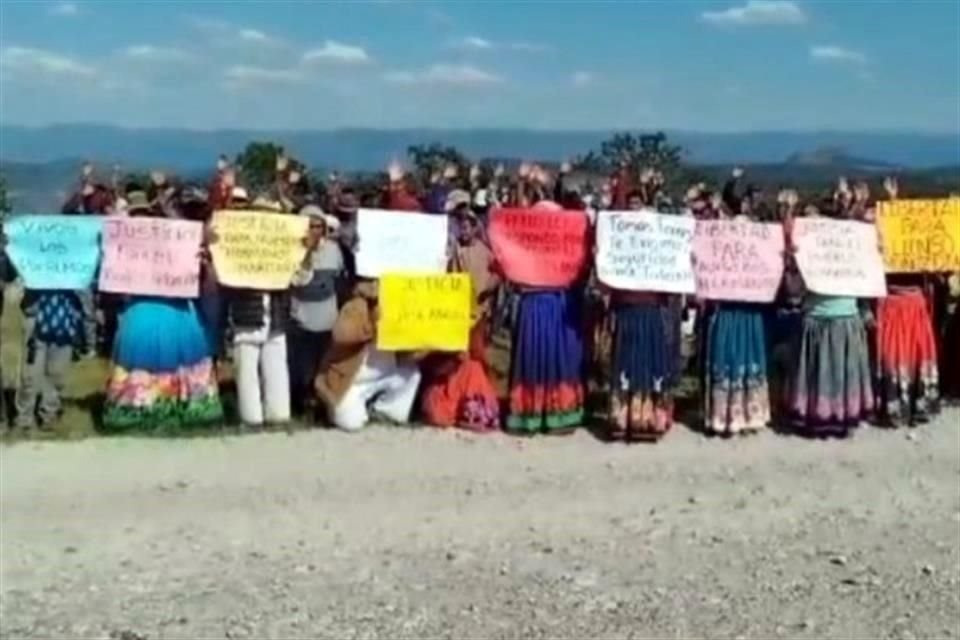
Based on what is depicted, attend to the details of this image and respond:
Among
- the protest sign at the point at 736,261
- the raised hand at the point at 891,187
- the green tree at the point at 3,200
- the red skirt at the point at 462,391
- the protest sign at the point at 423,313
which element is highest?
the raised hand at the point at 891,187

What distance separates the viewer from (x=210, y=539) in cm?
947

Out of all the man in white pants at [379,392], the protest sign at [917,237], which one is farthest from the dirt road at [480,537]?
the protest sign at [917,237]

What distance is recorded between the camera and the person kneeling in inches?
481

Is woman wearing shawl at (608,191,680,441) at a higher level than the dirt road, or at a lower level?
higher

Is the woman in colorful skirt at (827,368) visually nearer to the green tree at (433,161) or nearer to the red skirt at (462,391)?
the red skirt at (462,391)

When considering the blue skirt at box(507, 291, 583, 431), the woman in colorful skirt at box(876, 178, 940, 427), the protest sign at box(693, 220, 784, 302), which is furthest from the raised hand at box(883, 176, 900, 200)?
the blue skirt at box(507, 291, 583, 431)

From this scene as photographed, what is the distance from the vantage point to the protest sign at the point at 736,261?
12461 mm

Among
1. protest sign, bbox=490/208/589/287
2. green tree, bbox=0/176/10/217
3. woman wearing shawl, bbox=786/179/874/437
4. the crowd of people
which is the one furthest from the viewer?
green tree, bbox=0/176/10/217

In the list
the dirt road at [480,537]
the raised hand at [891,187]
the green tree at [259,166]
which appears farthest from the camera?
the green tree at [259,166]

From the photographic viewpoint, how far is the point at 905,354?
12.8 metres

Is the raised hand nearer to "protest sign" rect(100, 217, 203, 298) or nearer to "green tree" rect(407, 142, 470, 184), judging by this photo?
"green tree" rect(407, 142, 470, 184)

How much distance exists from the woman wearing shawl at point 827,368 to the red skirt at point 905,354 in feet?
0.78

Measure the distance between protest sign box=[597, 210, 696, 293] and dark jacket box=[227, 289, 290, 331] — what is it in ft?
7.47

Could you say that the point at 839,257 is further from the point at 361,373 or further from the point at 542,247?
the point at 361,373
